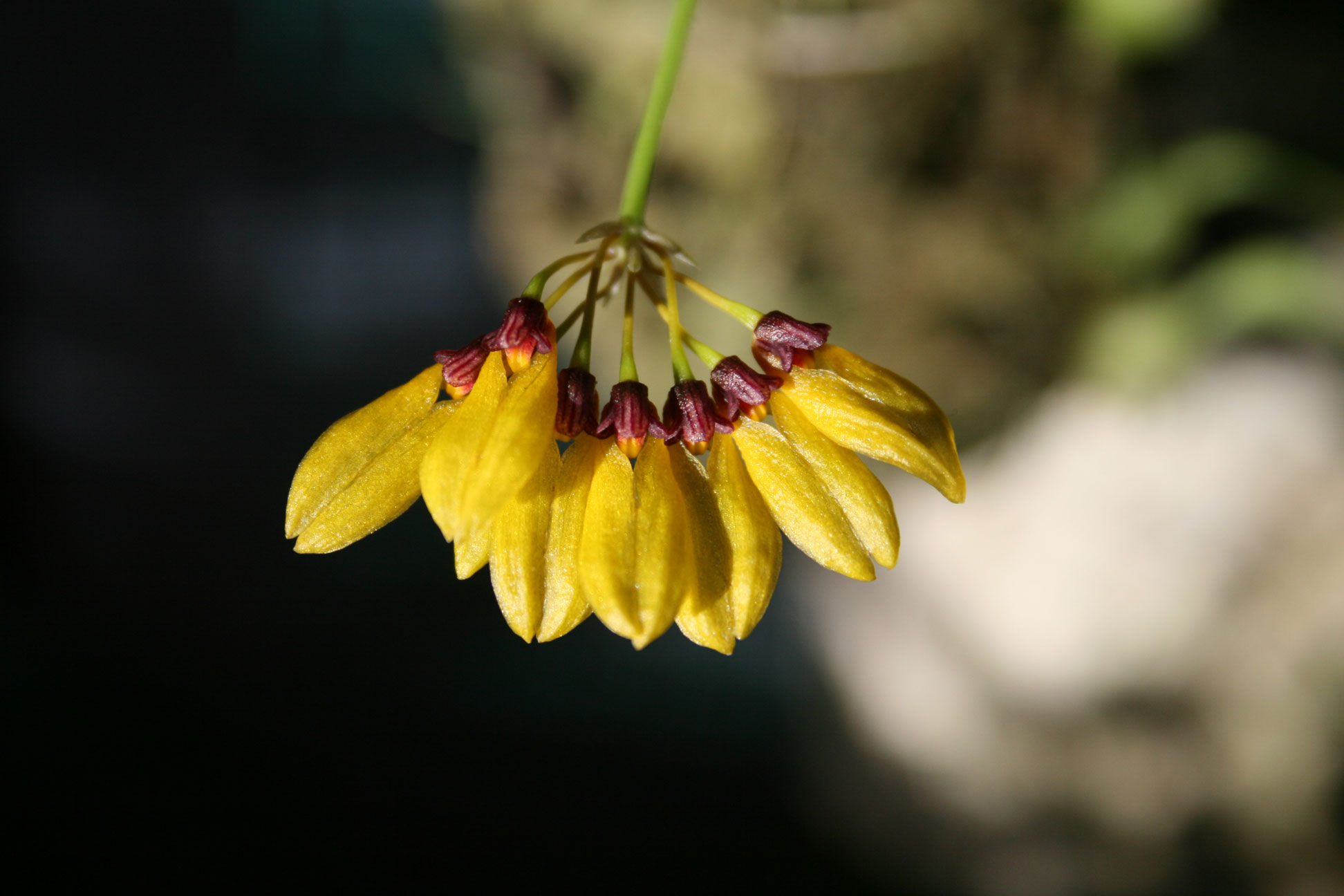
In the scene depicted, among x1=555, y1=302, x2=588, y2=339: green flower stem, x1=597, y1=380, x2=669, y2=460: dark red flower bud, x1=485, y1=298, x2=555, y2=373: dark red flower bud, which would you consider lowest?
x1=597, y1=380, x2=669, y2=460: dark red flower bud

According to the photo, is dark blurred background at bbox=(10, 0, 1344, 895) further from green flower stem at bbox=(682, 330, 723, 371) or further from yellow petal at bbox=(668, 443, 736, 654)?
yellow petal at bbox=(668, 443, 736, 654)

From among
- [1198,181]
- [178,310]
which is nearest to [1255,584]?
[1198,181]

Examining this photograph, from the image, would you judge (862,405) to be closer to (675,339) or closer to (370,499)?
(675,339)

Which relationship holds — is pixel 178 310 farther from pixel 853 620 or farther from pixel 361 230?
pixel 853 620

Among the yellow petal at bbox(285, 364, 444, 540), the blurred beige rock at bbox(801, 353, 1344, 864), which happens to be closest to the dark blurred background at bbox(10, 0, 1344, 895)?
the blurred beige rock at bbox(801, 353, 1344, 864)

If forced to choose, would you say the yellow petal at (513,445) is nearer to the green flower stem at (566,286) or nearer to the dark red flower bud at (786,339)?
the green flower stem at (566,286)

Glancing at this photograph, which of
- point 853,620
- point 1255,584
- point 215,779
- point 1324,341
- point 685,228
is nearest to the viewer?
point 685,228

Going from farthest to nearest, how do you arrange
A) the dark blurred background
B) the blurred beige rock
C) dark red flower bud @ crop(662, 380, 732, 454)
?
the blurred beige rock < the dark blurred background < dark red flower bud @ crop(662, 380, 732, 454)

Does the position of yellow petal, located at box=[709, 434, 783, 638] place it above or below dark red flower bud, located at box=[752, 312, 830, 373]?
below

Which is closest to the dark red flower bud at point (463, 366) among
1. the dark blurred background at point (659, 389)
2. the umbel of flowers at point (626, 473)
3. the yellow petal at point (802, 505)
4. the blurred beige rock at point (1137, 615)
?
the umbel of flowers at point (626, 473)
